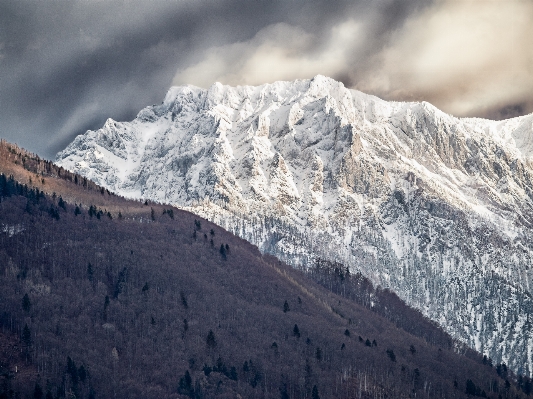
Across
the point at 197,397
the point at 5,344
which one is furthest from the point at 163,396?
the point at 5,344

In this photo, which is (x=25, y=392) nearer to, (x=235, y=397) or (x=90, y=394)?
(x=90, y=394)

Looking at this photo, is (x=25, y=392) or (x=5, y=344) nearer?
(x=25, y=392)

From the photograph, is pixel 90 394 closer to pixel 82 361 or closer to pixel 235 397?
pixel 82 361

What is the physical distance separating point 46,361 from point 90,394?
1526 centimetres

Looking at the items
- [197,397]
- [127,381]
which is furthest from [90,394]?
[197,397]

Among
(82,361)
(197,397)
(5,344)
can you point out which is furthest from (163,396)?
(5,344)

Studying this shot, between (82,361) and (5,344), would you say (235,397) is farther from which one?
(5,344)

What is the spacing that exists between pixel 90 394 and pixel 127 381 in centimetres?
1289

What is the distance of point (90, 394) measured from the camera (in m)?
186

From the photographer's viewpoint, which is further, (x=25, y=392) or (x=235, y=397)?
(x=235, y=397)

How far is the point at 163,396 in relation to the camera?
194 m

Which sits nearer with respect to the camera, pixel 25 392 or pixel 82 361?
pixel 25 392

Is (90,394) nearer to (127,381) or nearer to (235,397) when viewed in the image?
(127,381)

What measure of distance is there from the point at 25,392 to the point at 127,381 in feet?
89.7
